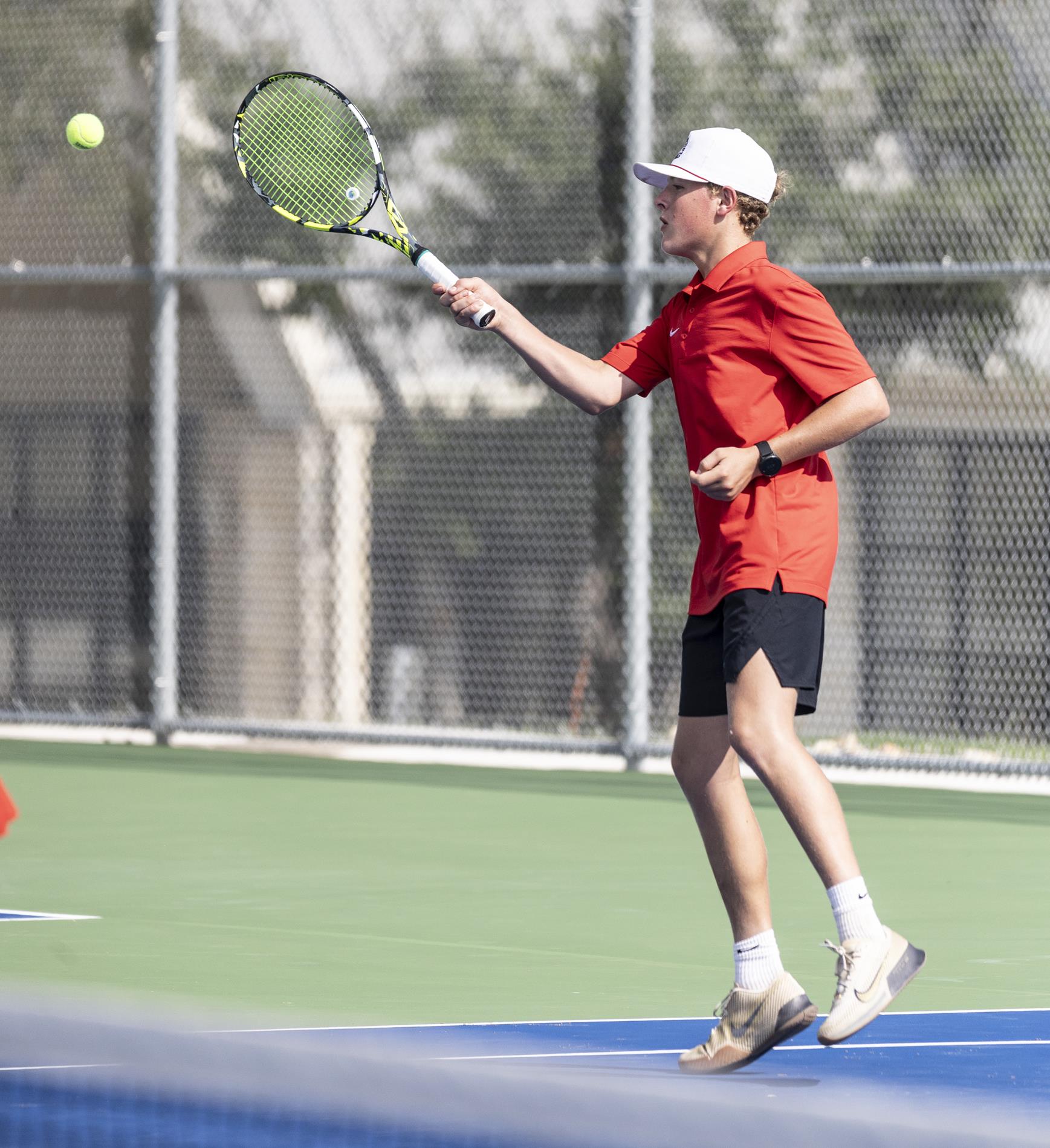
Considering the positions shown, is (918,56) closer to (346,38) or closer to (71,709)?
(346,38)

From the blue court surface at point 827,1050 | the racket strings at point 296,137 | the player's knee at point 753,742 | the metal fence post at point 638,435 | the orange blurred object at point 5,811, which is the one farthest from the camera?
the metal fence post at point 638,435

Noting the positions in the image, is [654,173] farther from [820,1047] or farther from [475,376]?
[475,376]

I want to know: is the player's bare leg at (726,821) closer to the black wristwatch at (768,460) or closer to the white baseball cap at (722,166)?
the black wristwatch at (768,460)

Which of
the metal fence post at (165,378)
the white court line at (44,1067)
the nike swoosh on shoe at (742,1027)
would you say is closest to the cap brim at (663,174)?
the nike swoosh on shoe at (742,1027)

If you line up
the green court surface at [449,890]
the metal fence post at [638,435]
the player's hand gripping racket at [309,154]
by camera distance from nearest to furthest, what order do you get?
the green court surface at [449,890]
the player's hand gripping racket at [309,154]
the metal fence post at [638,435]

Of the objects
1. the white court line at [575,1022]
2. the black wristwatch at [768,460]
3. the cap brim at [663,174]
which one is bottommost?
the white court line at [575,1022]

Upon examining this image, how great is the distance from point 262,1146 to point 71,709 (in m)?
8.03

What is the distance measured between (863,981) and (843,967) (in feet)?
0.17

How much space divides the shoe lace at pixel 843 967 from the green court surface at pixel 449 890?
26.4 inches

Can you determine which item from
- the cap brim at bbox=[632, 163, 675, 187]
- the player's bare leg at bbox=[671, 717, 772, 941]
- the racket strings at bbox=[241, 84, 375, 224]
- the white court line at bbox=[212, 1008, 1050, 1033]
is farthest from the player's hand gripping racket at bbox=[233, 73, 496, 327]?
the white court line at bbox=[212, 1008, 1050, 1033]

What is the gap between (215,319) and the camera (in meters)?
11.0

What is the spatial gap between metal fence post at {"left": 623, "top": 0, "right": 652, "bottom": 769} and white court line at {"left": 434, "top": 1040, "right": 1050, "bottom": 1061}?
16.7 ft

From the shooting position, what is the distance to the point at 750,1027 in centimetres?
437

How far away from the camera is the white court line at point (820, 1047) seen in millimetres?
4461
